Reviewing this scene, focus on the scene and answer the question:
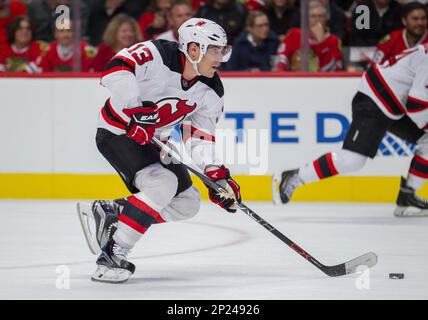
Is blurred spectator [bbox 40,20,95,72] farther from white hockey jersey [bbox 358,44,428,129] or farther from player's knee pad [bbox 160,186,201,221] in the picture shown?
player's knee pad [bbox 160,186,201,221]

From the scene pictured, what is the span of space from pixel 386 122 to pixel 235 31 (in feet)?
4.60

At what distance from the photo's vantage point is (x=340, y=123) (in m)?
7.36

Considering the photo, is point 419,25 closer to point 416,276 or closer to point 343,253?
point 343,253

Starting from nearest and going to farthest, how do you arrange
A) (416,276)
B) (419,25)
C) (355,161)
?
(416,276) < (355,161) < (419,25)

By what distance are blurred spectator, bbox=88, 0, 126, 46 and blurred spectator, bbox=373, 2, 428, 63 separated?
1766mm

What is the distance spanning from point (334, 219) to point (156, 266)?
197 cm

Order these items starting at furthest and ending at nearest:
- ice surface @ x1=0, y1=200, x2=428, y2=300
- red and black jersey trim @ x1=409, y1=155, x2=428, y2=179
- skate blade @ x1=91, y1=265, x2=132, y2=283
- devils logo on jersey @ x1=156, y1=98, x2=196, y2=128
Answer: red and black jersey trim @ x1=409, y1=155, x2=428, y2=179 → devils logo on jersey @ x1=156, y1=98, x2=196, y2=128 → skate blade @ x1=91, y1=265, x2=132, y2=283 → ice surface @ x1=0, y1=200, x2=428, y2=300

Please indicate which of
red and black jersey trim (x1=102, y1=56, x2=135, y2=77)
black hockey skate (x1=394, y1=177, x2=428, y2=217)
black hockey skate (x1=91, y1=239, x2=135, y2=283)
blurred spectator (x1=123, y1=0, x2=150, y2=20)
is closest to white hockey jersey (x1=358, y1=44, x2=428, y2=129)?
black hockey skate (x1=394, y1=177, x2=428, y2=217)

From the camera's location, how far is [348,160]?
655 centimetres

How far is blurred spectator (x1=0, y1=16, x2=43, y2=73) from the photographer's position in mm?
7551

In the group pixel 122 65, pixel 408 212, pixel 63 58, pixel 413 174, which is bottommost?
pixel 408 212

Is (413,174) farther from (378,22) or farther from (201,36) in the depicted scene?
(201,36)

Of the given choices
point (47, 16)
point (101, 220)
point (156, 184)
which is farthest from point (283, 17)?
point (156, 184)
